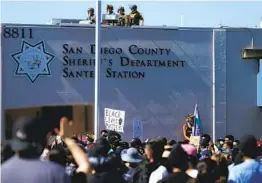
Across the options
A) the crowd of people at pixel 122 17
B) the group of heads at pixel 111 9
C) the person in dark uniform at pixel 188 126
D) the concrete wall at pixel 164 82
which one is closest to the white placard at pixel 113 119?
the concrete wall at pixel 164 82

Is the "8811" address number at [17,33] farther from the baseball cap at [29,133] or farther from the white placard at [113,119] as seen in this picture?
the baseball cap at [29,133]

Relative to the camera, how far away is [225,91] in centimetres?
2452

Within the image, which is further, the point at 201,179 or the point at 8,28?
the point at 8,28

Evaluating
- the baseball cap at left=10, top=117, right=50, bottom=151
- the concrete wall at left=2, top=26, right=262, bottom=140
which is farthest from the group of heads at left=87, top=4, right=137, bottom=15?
the baseball cap at left=10, top=117, right=50, bottom=151

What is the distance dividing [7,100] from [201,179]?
16.0 m

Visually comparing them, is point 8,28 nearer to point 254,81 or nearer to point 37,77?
point 37,77

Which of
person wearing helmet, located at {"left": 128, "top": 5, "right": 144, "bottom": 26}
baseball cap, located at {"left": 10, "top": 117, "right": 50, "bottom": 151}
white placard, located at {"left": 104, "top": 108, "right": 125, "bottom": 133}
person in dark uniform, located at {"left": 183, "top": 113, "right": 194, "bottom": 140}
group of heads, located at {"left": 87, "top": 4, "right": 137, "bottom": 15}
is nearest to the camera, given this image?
baseball cap, located at {"left": 10, "top": 117, "right": 50, "bottom": 151}

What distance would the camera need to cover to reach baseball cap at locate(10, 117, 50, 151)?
218 inches

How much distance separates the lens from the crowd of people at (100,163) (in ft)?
18.3

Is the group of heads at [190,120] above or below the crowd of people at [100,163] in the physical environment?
below

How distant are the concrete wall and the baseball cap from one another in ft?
56.5

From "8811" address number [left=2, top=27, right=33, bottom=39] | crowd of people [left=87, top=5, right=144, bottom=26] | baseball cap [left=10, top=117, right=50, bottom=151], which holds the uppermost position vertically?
crowd of people [left=87, top=5, right=144, bottom=26]

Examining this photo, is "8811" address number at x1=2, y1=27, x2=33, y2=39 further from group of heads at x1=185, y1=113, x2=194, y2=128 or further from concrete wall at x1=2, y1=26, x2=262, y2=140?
group of heads at x1=185, y1=113, x2=194, y2=128

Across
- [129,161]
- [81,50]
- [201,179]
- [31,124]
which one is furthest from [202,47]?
[31,124]
